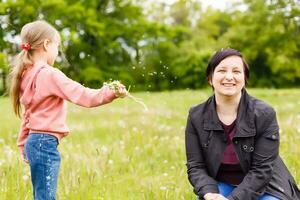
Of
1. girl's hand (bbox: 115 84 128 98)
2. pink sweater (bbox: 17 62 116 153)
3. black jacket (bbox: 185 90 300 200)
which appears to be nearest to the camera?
girl's hand (bbox: 115 84 128 98)

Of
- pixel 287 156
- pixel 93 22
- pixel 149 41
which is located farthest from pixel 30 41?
pixel 149 41

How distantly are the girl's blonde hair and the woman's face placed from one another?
1.23 meters

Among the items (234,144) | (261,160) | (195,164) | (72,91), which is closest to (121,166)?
(195,164)

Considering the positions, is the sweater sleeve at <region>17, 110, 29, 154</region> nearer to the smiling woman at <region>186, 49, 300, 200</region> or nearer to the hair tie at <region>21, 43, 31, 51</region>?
the hair tie at <region>21, 43, 31, 51</region>

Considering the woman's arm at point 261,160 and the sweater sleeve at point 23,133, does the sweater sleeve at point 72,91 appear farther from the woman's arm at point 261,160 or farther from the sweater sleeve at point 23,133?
the woman's arm at point 261,160

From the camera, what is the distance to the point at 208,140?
4.16 m

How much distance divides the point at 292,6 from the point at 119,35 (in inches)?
717

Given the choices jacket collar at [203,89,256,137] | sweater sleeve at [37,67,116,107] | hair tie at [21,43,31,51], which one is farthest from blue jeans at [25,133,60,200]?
jacket collar at [203,89,256,137]

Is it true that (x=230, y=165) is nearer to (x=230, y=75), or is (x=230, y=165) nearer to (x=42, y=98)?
(x=230, y=75)

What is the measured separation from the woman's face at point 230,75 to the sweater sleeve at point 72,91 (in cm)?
95

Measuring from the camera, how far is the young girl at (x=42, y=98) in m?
3.72

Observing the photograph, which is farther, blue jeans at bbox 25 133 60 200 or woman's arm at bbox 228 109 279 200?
woman's arm at bbox 228 109 279 200

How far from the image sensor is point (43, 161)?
12.2 feet

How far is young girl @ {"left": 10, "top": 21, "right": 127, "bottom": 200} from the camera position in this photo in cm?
372
